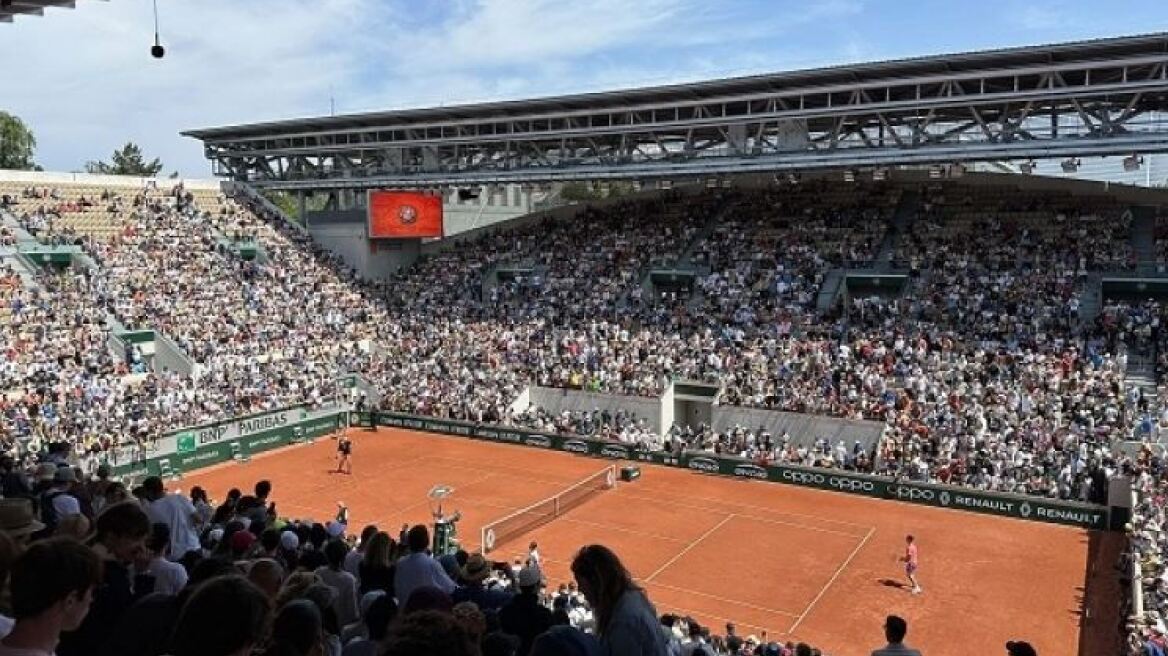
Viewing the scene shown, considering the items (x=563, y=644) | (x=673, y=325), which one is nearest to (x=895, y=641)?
(x=563, y=644)

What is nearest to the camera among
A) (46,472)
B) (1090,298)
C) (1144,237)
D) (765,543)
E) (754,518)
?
(46,472)

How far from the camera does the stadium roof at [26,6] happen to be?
42.4ft

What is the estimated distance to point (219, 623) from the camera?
295 cm

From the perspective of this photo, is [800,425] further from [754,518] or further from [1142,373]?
[1142,373]

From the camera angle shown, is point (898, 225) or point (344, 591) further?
point (898, 225)

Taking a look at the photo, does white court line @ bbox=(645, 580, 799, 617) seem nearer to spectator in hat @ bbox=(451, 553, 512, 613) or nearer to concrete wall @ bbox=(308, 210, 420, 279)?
spectator in hat @ bbox=(451, 553, 512, 613)

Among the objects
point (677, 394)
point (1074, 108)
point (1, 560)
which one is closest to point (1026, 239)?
point (1074, 108)

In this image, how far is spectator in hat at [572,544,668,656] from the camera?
15.0 ft

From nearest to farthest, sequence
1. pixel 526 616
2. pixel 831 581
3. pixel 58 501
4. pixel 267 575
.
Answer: pixel 267 575 < pixel 526 616 < pixel 58 501 < pixel 831 581

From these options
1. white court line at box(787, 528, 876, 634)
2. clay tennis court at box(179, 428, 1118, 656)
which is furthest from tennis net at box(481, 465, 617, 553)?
white court line at box(787, 528, 876, 634)

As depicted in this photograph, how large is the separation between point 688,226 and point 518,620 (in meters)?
39.2

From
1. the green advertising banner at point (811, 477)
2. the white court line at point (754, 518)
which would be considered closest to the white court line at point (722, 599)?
the white court line at point (754, 518)

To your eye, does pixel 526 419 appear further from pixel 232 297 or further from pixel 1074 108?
pixel 1074 108

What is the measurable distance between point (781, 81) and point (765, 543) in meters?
20.1
